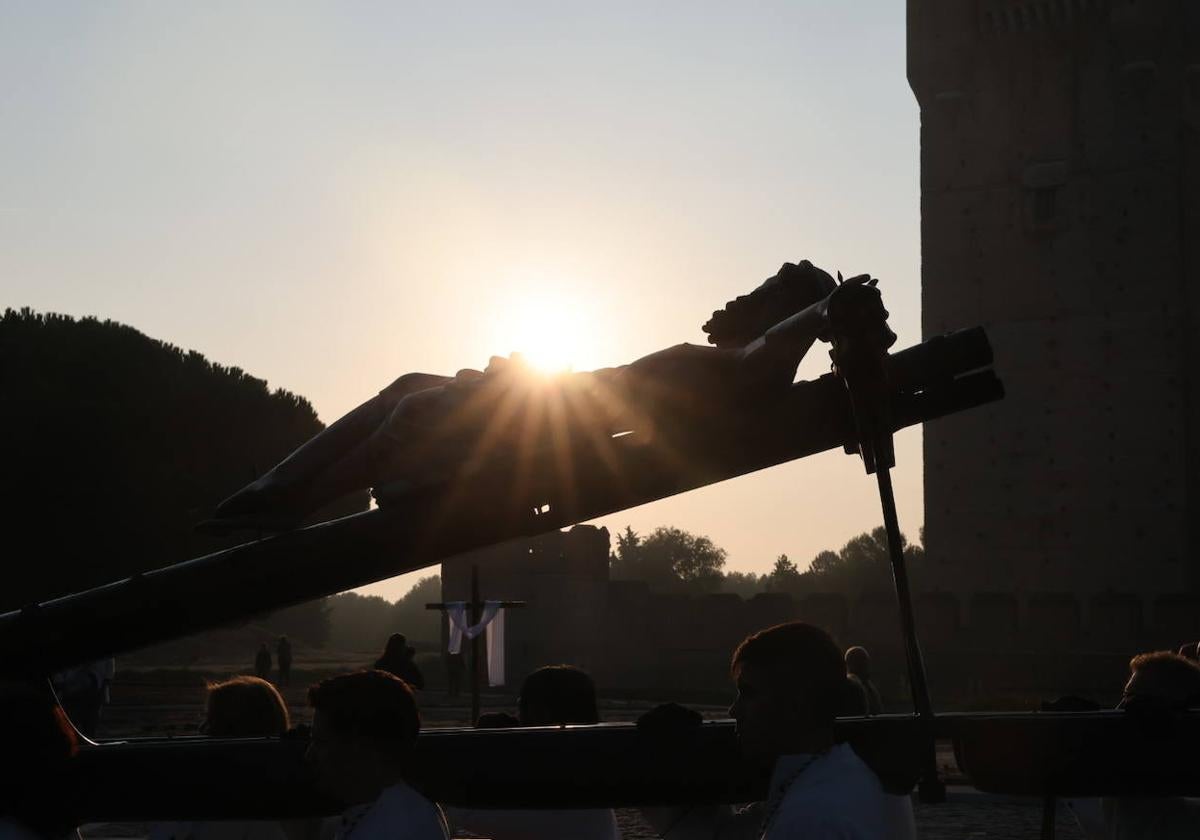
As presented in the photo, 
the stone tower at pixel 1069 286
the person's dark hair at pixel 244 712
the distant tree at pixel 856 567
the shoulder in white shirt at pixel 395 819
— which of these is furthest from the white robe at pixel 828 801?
the distant tree at pixel 856 567

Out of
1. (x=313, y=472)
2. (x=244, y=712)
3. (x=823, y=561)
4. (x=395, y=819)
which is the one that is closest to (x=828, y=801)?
(x=395, y=819)

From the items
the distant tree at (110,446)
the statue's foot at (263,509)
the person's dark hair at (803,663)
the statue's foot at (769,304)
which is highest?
the distant tree at (110,446)

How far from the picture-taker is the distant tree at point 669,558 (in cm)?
13000

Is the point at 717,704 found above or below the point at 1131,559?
below

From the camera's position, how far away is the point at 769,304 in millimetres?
3646

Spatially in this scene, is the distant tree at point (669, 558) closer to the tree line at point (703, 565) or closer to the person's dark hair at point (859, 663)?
the tree line at point (703, 565)

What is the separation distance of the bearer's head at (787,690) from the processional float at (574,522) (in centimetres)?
9

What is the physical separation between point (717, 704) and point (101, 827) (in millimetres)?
25171

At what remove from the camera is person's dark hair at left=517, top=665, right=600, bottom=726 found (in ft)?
15.1

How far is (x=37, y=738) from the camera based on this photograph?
3307 mm

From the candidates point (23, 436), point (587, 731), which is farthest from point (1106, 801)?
point (23, 436)

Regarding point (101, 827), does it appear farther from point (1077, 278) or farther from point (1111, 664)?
point (1077, 278)

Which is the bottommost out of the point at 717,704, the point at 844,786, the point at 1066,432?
the point at 717,704

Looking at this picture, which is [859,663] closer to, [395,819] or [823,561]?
[395,819]
